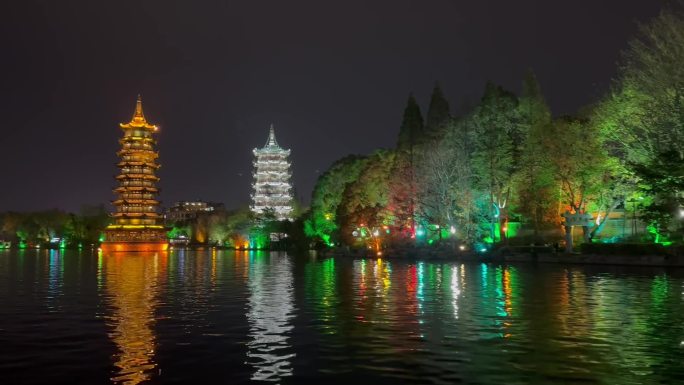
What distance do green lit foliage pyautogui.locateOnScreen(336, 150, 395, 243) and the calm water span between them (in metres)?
50.1

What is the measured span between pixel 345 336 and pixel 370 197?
63.5 m

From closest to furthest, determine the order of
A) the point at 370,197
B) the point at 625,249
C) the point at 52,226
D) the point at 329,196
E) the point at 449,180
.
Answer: the point at 625,249 < the point at 449,180 < the point at 370,197 < the point at 329,196 < the point at 52,226

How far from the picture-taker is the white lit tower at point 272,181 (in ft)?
511

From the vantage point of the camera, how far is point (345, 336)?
48.9 feet

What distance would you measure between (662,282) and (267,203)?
129535 mm

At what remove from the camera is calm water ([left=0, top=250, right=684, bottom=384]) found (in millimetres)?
11125

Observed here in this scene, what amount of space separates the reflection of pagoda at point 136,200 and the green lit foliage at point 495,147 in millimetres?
70801

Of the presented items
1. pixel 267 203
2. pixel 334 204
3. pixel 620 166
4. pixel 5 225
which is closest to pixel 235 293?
pixel 620 166

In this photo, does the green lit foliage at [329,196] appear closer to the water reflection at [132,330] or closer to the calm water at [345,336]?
the water reflection at [132,330]

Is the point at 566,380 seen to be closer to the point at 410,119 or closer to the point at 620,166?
the point at 620,166

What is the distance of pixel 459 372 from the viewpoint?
1112cm

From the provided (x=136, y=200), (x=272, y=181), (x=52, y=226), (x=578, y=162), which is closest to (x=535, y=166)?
(x=578, y=162)

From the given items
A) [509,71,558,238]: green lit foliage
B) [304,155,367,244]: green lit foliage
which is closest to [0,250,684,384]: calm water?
[509,71,558,238]: green lit foliage

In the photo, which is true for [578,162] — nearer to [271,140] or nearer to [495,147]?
[495,147]
